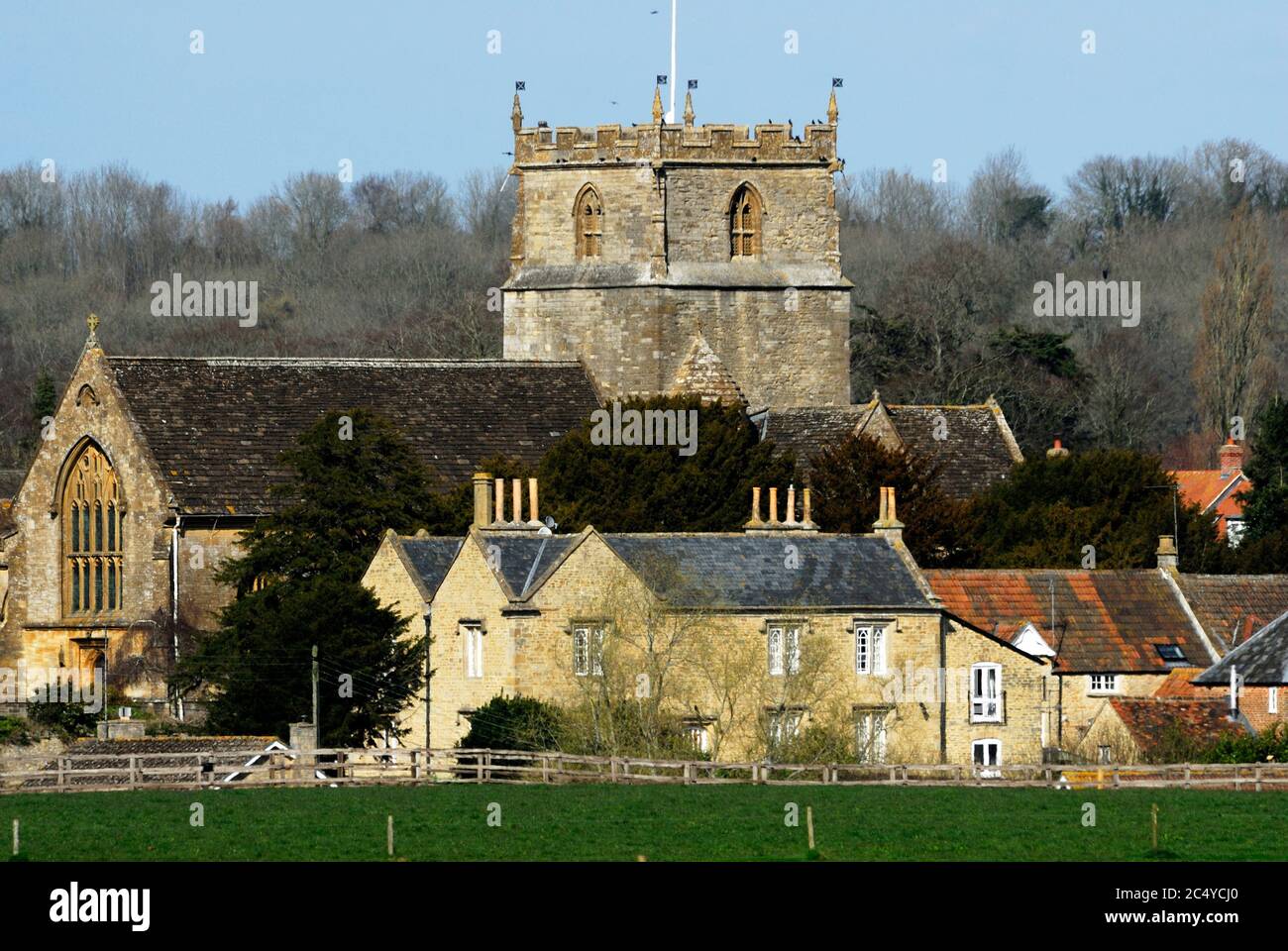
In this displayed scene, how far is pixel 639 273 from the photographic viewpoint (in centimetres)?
6419

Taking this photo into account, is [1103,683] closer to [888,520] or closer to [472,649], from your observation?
[888,520]

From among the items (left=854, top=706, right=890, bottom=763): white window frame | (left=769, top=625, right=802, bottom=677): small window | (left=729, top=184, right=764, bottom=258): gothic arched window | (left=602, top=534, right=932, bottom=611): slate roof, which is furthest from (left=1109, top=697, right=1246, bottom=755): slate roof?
(left=729, top=184, right=764, bottom=258): gothic arched window

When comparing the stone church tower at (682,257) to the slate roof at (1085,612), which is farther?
the stone church tower at (682,257)

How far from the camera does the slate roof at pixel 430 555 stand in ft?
160

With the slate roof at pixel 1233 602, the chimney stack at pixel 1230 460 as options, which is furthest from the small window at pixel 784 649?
the chimney stack at pixel 1230 460

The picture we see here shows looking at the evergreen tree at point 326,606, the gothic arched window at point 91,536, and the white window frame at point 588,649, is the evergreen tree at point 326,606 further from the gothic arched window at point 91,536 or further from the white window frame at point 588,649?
the gothic arched window at point 91,536

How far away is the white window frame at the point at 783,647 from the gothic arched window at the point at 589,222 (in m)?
19.7

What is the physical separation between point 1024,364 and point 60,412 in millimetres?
43287

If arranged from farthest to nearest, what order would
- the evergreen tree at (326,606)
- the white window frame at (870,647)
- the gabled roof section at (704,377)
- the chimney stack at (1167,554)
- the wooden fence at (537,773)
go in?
the gabled roof section at (704,377), the chimney stack at (1167,554), the white window frame at (870,647), the evergreen tree at (326,606), the wooden fence at (537,773)

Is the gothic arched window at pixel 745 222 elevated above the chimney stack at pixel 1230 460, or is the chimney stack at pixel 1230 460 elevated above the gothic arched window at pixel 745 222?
the gothic arched window at pixel 745 222

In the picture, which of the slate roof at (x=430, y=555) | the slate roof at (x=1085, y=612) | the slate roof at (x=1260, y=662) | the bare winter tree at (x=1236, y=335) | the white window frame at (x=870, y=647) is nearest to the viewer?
the slate roof at (x=1260, y=662)
